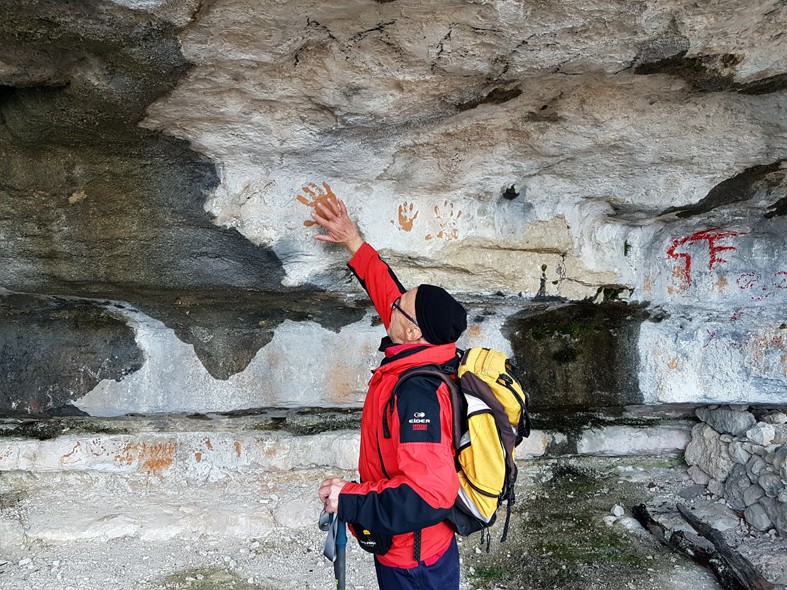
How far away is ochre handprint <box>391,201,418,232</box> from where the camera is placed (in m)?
3.70

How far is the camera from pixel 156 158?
10.2ft

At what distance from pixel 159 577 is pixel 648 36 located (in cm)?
373

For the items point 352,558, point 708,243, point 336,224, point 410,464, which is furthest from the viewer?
point 708,243

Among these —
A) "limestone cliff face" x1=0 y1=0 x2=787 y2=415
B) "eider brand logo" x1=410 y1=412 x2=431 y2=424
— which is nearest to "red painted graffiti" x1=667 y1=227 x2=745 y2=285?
"limestone cliff face" x1=0 y1=0 x2=787 y2=415

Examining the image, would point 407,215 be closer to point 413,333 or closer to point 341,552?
point 413,333

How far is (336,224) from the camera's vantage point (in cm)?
341

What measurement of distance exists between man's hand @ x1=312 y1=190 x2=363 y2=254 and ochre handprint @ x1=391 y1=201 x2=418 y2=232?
0.34m

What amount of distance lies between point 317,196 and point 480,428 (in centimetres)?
176

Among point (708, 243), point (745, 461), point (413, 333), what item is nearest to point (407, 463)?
point (413, 333)

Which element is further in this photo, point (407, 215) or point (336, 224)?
point (407, 215)

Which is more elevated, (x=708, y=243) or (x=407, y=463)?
(x=708, y=243)

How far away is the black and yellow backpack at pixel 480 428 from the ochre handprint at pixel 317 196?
4.76 ft

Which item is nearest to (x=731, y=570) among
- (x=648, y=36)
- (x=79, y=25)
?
(x=648, y=36)

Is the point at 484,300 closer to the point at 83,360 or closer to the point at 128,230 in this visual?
the point at 128,230
